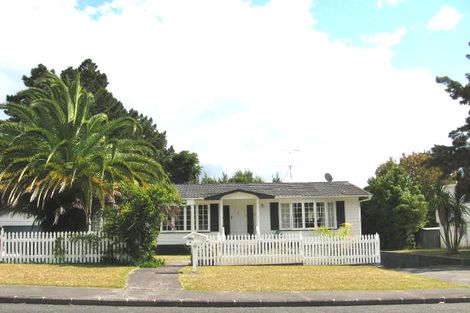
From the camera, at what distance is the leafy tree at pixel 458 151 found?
21.8 metres

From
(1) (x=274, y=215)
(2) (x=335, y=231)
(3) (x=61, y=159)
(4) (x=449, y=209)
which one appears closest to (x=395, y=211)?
(2) (x=335, y=231)

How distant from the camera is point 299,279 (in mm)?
15016

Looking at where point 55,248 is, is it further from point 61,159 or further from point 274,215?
point 274,215

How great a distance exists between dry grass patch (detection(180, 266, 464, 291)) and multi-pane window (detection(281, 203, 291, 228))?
413 inches

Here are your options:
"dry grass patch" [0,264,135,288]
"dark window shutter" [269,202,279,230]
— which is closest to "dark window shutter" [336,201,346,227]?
"dark window shutter" [269,202,279,230]

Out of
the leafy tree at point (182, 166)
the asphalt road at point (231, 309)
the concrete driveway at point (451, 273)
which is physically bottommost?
the concrete driveway at point (451, 273)

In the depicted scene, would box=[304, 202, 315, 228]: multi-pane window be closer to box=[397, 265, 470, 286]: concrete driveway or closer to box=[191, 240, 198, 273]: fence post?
box=[397, 265, 470, 286]: concrete driveway

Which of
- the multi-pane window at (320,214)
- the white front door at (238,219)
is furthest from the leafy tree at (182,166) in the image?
the multi-pane window at (320,214)

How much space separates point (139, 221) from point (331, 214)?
530 inches

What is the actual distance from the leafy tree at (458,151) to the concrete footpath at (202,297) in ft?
32.6

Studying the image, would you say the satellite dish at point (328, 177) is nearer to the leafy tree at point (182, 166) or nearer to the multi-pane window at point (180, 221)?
the multi-pane window at point (180, 221)

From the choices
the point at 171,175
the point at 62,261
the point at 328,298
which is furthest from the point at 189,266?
the point at 171,175

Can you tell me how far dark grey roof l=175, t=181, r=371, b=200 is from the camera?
2841 cm

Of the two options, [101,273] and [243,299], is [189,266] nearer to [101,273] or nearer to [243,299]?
[101,273]
